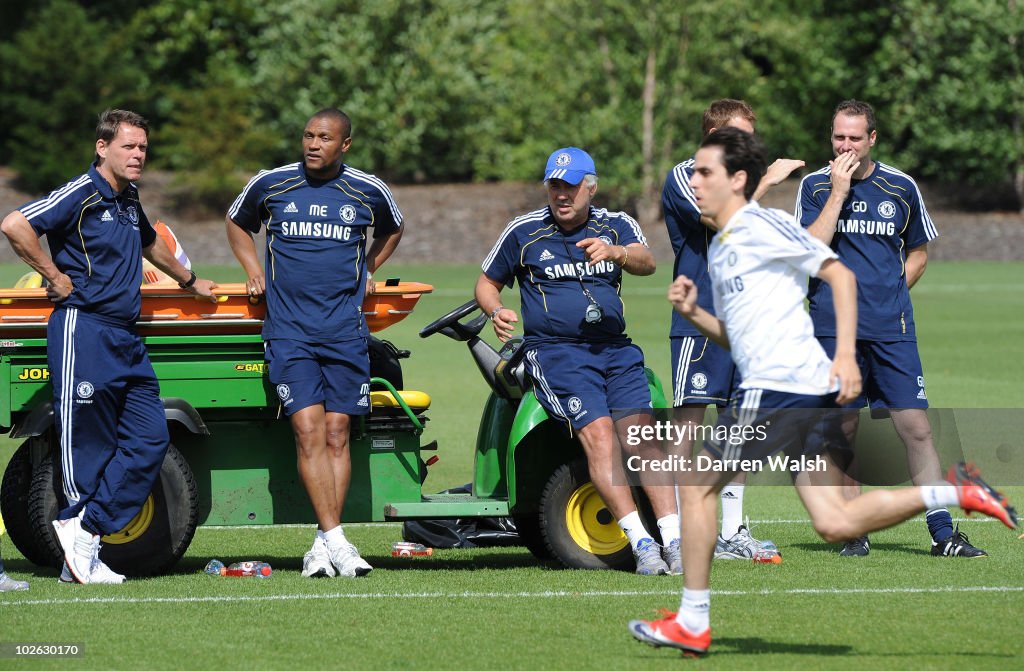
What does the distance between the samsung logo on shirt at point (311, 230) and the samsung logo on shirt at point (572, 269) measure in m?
1.04

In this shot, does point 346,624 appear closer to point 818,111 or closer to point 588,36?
point 588,36

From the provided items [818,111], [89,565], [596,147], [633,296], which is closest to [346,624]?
[89,565]

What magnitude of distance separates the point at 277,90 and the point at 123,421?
133ft

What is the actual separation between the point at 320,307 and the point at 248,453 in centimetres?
84

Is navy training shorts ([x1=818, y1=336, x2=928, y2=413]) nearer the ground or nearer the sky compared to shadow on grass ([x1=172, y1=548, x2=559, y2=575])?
nearer the sky

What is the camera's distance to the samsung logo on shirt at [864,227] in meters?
8.31

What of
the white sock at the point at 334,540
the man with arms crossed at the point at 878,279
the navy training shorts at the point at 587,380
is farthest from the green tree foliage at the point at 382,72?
the white sock at the point at 334,540

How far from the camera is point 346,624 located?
21.4ft

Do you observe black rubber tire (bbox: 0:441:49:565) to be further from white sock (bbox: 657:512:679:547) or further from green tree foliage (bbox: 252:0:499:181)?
green tree foliage (bbox: 252:0:499:181)

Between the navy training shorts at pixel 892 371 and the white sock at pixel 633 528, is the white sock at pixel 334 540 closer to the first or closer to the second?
the white sock at pixel 633 528

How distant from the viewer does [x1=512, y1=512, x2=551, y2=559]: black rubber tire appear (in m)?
8.25

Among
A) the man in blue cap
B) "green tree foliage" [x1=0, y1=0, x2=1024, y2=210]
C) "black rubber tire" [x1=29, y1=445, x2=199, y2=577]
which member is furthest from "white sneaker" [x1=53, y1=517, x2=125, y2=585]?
"green tree foliage" [x1=0, y1=0, x2=1024, y2=210]

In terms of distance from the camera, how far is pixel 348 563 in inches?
303

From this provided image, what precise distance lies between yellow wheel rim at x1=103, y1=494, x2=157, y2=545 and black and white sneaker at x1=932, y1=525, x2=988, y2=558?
154 inches
